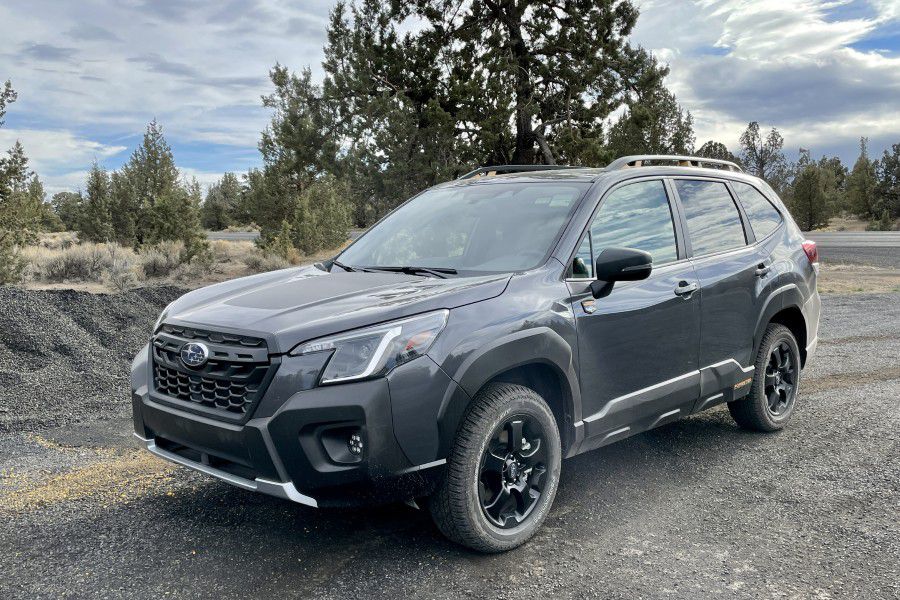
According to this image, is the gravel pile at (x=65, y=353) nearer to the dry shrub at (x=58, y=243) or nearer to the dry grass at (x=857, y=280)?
the dry grass at (x=857, y=280)

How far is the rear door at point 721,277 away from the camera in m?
4.50

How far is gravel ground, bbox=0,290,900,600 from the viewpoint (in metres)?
3.13

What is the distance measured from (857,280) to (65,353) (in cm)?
1808

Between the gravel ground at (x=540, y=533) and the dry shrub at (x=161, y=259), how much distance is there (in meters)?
14.0

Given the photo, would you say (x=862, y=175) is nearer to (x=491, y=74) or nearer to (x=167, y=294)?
(x=491, y=74)

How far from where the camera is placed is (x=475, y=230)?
422 cm

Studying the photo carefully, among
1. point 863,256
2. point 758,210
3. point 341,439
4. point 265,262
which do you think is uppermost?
point 758,210

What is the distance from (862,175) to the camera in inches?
2392

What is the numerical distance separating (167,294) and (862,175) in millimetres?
64105

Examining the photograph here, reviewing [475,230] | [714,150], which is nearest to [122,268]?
[475,230]

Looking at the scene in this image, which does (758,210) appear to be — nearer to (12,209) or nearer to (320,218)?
(12,209)

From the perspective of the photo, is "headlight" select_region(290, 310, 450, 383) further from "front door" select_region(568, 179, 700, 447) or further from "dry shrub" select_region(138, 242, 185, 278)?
"dry shrub" select_region(138, 242, 185, 278)

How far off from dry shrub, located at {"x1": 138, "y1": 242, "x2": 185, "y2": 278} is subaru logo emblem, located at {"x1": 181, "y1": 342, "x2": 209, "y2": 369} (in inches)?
644

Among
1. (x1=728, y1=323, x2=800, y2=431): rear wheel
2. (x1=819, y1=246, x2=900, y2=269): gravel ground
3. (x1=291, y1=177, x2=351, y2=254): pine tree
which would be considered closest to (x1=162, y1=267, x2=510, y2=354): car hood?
(x1=728, y1=323, x2=800, y2=431): rear wheel
